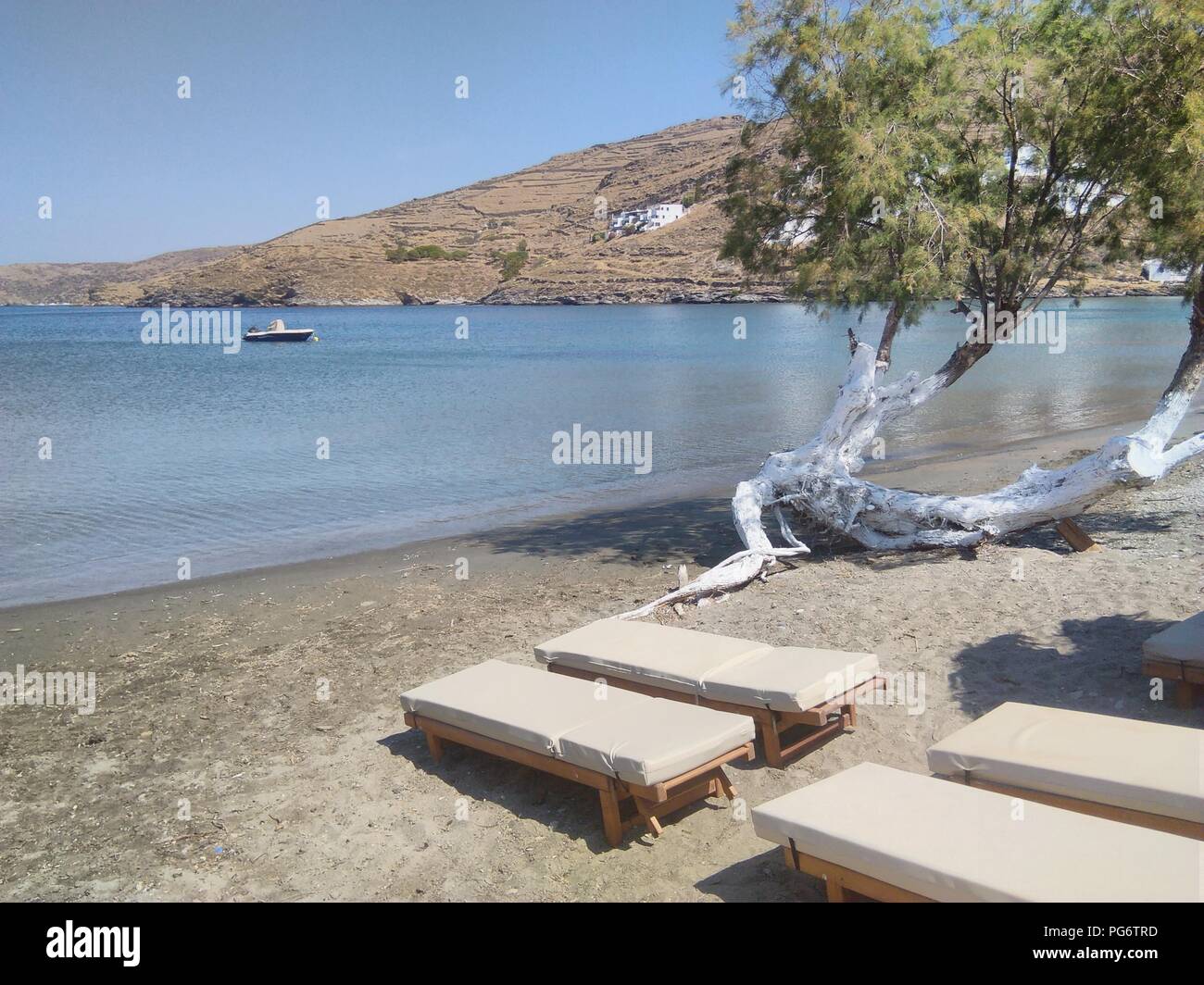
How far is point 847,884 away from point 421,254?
15795cm

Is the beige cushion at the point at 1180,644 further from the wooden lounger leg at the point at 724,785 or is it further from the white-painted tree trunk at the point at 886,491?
the white-painted tree trunk at the point at 886,491

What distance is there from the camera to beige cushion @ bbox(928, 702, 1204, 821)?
4672 millimetres

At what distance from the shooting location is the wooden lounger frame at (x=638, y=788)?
18.0ft

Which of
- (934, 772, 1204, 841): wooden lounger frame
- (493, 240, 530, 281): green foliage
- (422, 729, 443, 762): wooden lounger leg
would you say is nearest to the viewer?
(934, 772, 1204, 841): wooden lounger frame

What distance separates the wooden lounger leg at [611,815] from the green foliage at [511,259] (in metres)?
143

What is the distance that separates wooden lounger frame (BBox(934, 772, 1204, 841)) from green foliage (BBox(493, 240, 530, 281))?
472ft

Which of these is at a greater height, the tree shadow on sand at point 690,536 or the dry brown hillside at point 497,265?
the dry brown hillside at point 497,265

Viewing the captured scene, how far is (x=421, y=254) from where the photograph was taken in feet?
508

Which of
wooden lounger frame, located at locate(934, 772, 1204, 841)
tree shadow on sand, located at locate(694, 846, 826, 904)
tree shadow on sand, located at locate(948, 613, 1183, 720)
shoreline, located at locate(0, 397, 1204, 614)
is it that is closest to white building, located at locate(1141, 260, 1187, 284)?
shoreline, located at locate(0, 397, 1204, 614)

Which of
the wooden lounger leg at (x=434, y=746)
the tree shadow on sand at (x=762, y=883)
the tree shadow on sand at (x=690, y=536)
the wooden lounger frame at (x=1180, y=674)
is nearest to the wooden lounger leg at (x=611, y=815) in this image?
the tree shadow on sand at (x=762, y=883)

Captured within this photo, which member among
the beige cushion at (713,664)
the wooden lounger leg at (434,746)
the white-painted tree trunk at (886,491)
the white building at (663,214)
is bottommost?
the wooden lounger leg at (434,746)

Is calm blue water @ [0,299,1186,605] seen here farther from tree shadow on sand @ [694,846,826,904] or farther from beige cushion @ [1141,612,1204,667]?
tree shadow on sand @ [694,846,826,904]
